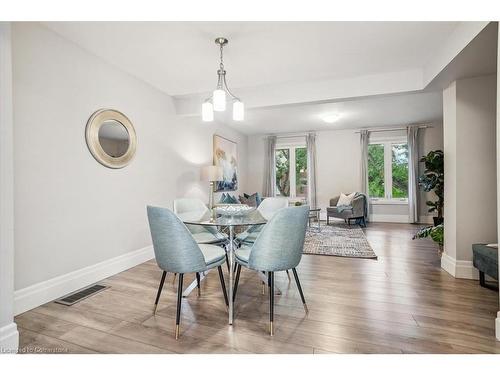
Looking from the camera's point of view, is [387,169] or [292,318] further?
[387,169]

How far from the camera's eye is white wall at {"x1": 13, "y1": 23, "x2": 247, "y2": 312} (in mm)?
2107

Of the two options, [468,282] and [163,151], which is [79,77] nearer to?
[163,151]

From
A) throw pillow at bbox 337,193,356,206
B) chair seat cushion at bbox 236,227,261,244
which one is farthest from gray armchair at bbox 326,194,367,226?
chair seat cushion at bbox 236,227,261,244

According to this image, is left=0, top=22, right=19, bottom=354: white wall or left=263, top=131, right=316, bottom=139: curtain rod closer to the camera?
left=0, top=22, right=19, bottom=354: white wall

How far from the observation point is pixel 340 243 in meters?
4.31

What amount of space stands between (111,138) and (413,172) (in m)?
6.52

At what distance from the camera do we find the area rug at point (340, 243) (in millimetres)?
3715

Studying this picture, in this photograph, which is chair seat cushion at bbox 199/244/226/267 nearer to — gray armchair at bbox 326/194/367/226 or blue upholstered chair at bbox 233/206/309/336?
blue upholstered chair at bbox 233/206/309/336

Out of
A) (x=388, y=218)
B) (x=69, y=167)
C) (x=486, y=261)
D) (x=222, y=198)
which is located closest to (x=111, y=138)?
(x=69, y=167)

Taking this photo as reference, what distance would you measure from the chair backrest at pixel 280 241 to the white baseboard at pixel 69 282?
180 centimetres

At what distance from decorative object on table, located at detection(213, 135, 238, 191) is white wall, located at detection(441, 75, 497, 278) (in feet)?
12.0

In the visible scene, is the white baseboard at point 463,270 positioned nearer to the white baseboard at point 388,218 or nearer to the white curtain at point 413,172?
the white curtain at point 413,172

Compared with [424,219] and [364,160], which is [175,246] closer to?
[364,160]
